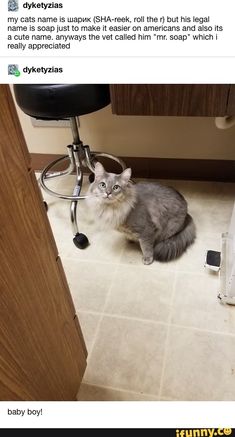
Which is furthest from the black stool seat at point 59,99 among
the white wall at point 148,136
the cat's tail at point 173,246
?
the cat's tail at point 173,246

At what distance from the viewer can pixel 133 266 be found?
4.19ft

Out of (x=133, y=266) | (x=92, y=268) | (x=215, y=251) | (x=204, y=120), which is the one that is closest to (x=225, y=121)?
(x=204, y=120)

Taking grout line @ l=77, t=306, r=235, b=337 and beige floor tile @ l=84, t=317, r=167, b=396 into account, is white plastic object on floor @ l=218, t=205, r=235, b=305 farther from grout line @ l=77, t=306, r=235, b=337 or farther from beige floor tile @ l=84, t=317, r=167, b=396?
beige floor tile @ l=84, t=317, r=167, b=396

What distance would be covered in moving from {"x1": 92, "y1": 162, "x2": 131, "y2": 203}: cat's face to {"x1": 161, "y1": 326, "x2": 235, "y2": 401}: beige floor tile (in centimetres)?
50

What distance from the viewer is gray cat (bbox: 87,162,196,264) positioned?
1163mm

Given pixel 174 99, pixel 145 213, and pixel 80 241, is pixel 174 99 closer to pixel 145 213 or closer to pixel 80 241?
pixel 145 213

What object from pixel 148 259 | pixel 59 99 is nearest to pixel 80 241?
pixel 148 259

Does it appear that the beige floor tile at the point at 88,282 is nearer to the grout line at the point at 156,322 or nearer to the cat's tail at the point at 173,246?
the grout line at the point at 156,322

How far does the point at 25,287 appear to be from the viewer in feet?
1.75

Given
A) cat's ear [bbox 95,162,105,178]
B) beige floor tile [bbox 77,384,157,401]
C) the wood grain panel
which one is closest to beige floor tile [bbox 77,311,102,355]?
beige floor tile [bbox 77,384,157,401]

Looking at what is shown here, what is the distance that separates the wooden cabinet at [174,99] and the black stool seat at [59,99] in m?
0.09

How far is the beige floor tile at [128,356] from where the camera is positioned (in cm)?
94
